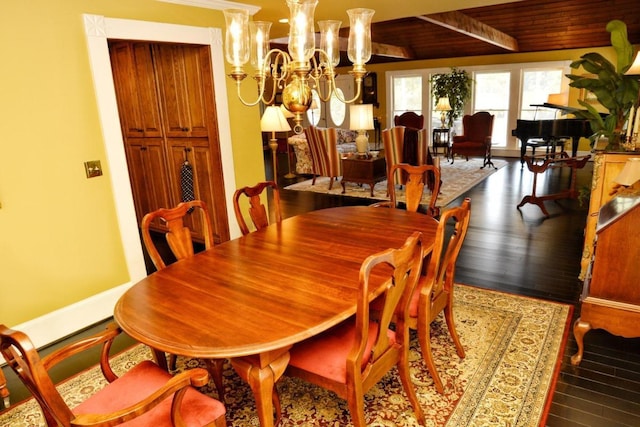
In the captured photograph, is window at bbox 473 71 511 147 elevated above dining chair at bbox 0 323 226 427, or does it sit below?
above

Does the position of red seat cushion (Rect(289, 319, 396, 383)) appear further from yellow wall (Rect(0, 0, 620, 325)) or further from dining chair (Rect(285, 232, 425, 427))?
yellow wall (Rect(0, 0, 620, 325))

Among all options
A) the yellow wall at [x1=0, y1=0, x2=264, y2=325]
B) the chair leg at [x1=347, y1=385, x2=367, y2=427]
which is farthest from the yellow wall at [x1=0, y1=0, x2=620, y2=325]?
the chair leg at [x1=347, y1=385, x2=367, y2=427]

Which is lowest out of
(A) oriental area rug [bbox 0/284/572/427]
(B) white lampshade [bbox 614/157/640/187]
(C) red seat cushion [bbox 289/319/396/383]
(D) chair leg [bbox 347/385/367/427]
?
(A) oriental area rug [bbox 0/284/572/427]

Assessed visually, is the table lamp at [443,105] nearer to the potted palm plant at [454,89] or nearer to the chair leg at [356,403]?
the potted palm plant at [454,89]

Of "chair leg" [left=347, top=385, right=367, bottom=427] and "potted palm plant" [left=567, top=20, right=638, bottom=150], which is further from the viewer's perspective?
"potted palm plant" [left=567, top=20, right=638, bottom=150]

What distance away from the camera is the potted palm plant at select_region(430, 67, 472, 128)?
33.4ft

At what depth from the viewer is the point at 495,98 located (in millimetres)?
10383

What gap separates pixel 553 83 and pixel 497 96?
122 centimetres

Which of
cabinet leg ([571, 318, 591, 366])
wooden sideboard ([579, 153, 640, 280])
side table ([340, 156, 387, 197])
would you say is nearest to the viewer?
cabinet leg ([571, 318, 591, 366])

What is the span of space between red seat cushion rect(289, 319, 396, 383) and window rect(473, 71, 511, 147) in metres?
9.45

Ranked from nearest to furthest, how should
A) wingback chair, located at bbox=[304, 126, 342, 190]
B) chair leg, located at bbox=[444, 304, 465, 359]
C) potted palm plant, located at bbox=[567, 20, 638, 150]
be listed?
chair leg, located at bbox=[444, 304, 465, 359], potted palm plant, located at bbox=[567, 20, 638, 150], wingback chair, located at bbox=[304, 126, 342, 190]

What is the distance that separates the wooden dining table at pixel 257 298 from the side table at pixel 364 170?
4161 mm

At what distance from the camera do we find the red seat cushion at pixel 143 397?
150 cm

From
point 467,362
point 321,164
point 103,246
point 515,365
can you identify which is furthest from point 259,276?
point 321,164
